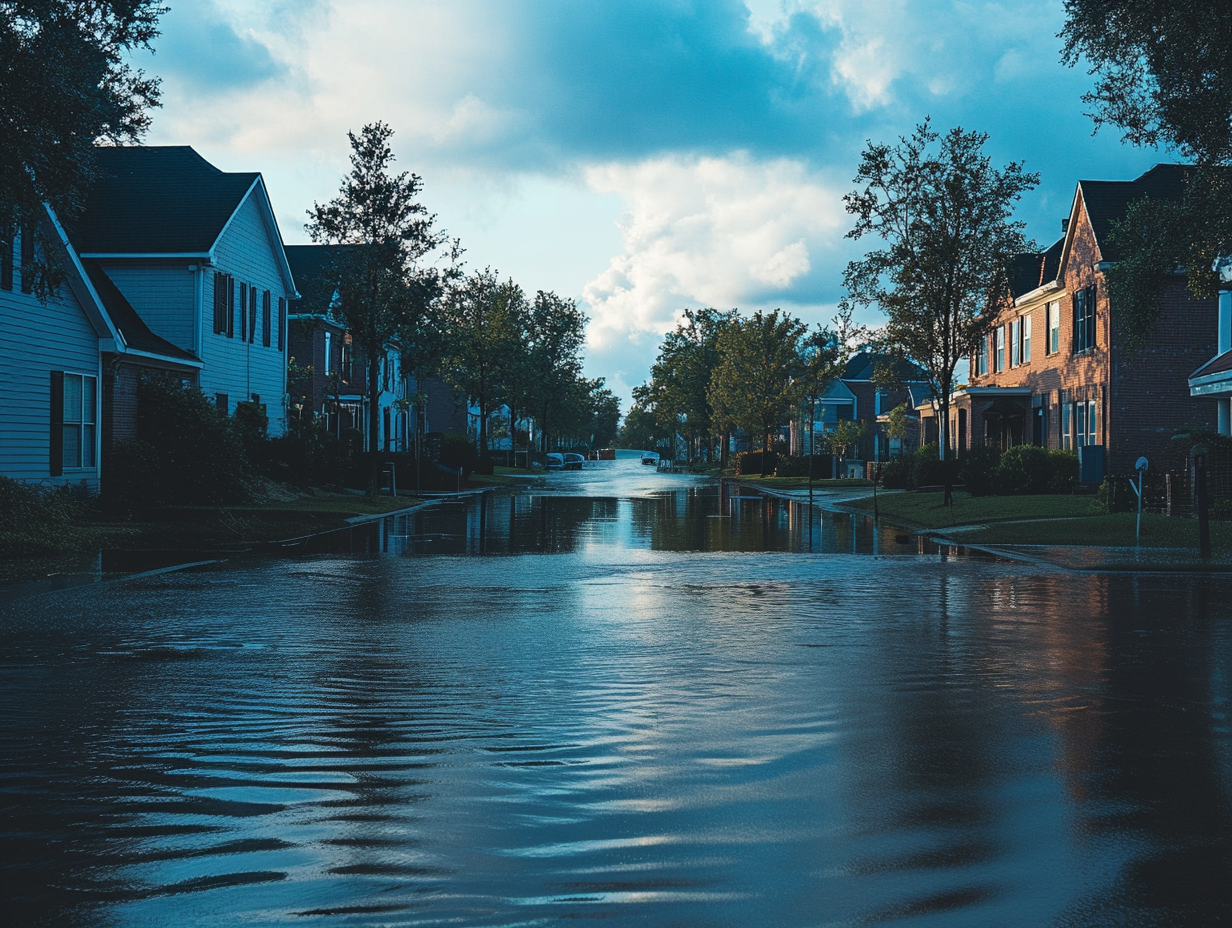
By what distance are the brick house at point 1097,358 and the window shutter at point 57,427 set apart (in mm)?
26299

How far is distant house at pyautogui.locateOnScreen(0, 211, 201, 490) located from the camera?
24.5 metres

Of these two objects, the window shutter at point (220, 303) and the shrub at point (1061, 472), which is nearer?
the window shutter at point (220, 303)

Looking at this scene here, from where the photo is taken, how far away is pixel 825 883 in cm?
493

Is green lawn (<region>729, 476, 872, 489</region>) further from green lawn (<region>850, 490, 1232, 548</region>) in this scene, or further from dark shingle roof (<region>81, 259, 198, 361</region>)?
dark shingle roof (<region>81, 259, 198, 361</region>)

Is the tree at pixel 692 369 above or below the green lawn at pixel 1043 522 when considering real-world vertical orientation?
above

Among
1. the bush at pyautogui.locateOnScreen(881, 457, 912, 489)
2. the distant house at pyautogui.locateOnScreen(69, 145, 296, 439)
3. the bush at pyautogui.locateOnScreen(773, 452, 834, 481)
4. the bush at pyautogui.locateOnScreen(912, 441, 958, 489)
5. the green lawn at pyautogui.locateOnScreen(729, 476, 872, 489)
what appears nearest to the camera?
the distant house at pyautogui.locateOnScreen(69, 145, 296, 439)

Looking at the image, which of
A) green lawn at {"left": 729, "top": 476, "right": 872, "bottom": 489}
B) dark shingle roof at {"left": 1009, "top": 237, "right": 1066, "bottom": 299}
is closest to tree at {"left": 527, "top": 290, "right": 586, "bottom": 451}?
green lawn at {"left": 729, "top": 476, "right": 872, "bottom": 489}

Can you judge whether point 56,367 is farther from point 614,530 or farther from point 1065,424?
point 1065,424

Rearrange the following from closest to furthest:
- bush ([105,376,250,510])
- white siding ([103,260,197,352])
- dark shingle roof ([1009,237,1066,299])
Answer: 1. bush ([105,376,250,510])
2. white siding ([103,260,197,352])
3. dark shingle roof ([1009,237,1066,299])

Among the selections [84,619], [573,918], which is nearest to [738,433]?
[84,619]

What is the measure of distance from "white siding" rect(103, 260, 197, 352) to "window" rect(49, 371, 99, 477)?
7409mm

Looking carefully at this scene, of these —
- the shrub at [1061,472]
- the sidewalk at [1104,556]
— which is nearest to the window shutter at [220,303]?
the sidewalk at [1104,556]

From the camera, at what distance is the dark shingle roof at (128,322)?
29.5 meters

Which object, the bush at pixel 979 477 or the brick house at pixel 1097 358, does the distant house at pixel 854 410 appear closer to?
the brick house at pixel 1097 358
